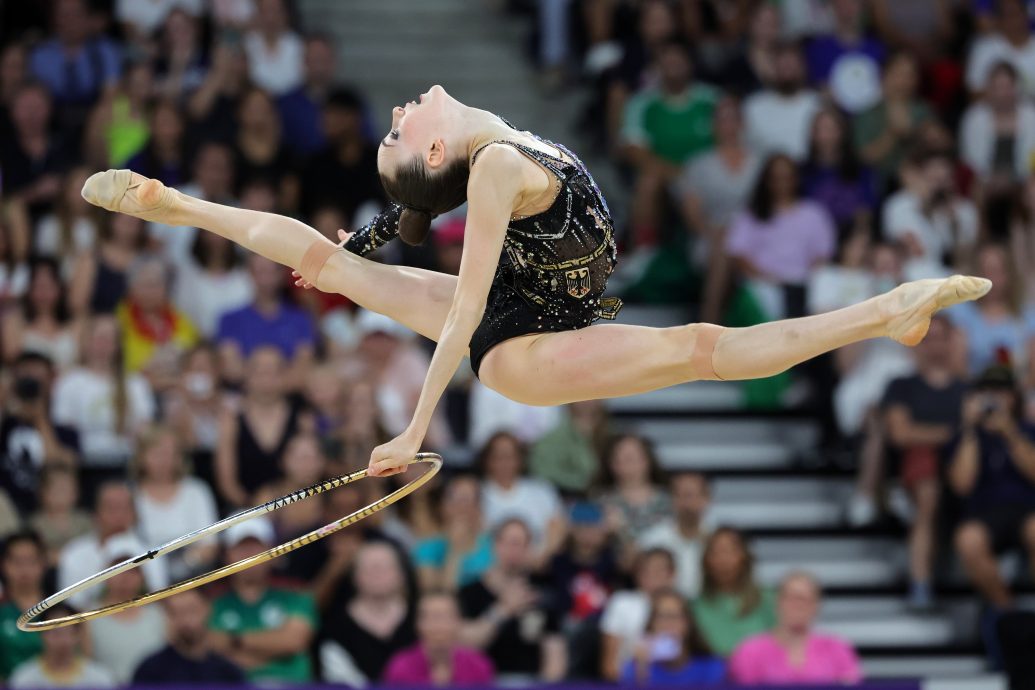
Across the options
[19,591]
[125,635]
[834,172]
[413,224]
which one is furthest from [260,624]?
[834,172]

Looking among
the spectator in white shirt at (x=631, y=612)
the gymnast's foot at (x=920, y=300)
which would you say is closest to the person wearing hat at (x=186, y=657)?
the spectator in white shirt at (x=631, y=612)

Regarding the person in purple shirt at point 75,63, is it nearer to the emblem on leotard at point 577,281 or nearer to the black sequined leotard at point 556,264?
the black sequined leotard at point 556,264

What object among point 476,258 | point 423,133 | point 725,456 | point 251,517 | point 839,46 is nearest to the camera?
point 476,258

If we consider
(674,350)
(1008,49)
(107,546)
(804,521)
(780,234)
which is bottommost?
(804,521)

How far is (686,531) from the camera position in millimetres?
10062

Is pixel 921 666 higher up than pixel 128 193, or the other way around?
pixel 128 193

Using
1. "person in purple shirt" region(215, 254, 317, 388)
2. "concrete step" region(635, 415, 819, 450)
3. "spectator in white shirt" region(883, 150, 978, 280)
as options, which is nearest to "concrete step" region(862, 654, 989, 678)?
"concrete step" region(635, 415, 819, 450)

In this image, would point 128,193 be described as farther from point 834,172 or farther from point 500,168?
point 834,172

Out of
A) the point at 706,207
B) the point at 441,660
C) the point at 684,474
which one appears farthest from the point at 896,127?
the point at 441,660

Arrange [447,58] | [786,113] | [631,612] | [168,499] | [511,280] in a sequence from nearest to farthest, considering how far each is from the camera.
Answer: [511,280]
[631,612]
[168,499]
[786,113]
[447,58]

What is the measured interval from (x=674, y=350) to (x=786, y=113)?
6.52m

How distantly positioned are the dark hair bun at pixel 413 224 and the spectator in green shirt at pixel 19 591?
3603 mm

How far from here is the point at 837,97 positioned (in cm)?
1275

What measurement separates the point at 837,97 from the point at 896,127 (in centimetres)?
49
